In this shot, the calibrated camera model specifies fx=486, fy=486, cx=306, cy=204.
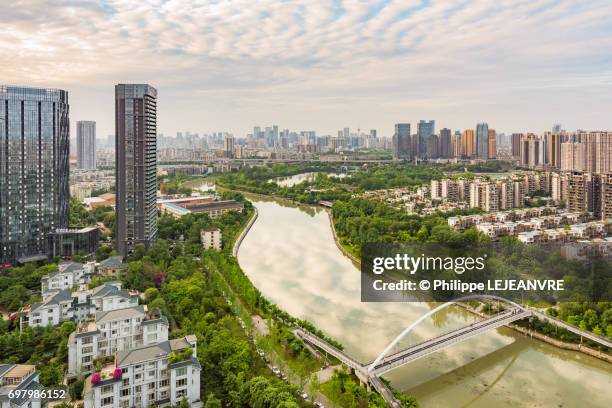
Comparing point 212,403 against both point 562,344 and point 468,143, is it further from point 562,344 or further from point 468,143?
point 468,143

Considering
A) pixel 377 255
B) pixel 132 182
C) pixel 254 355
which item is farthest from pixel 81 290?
pixel 377 255

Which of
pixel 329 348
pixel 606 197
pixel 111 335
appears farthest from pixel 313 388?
pixel 606 197

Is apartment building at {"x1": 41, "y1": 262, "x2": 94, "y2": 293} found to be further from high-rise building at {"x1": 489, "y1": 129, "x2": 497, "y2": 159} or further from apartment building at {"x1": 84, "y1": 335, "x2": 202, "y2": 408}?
high-rise building at {"x1": 489, "y1": 129, "x2": 497, "y2": 159}

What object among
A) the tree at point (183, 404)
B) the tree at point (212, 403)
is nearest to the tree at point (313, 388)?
the tree at point (212, 403)

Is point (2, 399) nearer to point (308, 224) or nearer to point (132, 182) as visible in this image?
point (132, 182)

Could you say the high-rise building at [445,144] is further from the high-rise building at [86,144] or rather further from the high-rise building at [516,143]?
the high-rise building at [86,144]

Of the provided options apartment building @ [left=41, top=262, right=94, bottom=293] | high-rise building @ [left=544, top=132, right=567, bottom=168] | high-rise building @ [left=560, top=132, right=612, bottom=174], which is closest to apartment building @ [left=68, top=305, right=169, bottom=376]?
apartment building @ [left=41, top=262, right=94, bottom=293]
